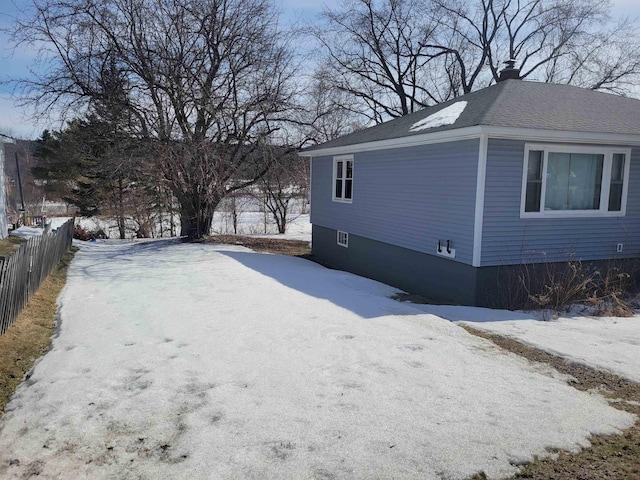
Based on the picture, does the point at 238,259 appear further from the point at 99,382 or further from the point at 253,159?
the point at 99,382

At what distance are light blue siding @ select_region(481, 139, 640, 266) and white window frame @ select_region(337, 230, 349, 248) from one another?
5.50 meters

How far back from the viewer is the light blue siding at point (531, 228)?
7535 mm

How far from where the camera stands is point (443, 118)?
8.91m

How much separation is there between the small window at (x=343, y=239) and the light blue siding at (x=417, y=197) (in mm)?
193

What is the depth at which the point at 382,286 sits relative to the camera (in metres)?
9.46

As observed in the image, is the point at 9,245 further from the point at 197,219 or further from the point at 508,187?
the point at 508,187

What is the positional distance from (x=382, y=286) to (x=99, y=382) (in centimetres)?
629

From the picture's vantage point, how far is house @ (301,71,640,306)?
7.55m

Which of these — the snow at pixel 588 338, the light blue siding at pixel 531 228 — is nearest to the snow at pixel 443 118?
the light blue siding at pixel 531 228

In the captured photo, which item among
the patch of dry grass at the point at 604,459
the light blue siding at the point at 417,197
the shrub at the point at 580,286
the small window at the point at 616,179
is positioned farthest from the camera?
the small window at the point at 616,179

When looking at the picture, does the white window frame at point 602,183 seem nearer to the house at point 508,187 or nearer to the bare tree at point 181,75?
the house at point 508,187

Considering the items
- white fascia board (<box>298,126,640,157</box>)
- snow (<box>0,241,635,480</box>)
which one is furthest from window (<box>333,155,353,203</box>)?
snow (<box>0,241,635,480</box>)

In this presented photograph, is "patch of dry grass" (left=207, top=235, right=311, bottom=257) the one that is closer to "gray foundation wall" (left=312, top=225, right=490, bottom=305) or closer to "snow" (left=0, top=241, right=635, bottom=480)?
"gray foundation wall" (left=312, top=225, right=490, bottom=305)

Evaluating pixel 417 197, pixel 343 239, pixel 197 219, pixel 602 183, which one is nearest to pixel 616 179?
pixel 602 183
